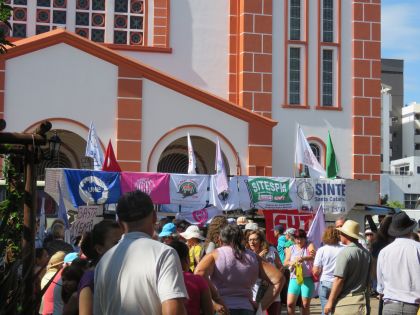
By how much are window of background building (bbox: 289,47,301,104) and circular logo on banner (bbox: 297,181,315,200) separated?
7875 millimetres

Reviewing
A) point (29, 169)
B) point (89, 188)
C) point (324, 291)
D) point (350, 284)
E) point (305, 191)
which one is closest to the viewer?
point (29, 169)

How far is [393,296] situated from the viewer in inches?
328

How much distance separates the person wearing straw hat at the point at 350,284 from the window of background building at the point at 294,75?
20.5 meters

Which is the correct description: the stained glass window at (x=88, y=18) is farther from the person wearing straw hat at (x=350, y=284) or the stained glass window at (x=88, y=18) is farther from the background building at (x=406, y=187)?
the background building at (x=406, y=187)

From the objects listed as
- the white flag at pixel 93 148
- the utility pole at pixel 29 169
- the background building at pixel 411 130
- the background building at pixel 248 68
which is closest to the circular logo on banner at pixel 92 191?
the white flag at pixel 93 148

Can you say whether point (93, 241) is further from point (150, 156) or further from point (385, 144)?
point (385, 144)

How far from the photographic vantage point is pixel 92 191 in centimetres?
1920

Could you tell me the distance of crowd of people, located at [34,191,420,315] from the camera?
504 centimetres

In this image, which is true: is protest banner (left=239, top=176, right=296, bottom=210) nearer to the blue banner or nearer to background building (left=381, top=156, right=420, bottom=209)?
the blue banner

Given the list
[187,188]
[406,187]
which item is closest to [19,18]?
[187,188]

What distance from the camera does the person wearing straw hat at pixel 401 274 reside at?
824 cm

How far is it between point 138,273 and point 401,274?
13.2 ft

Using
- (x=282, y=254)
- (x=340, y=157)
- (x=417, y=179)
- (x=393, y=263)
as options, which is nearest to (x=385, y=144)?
(x=417, y=179)

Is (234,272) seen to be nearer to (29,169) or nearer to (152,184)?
(29,169)
